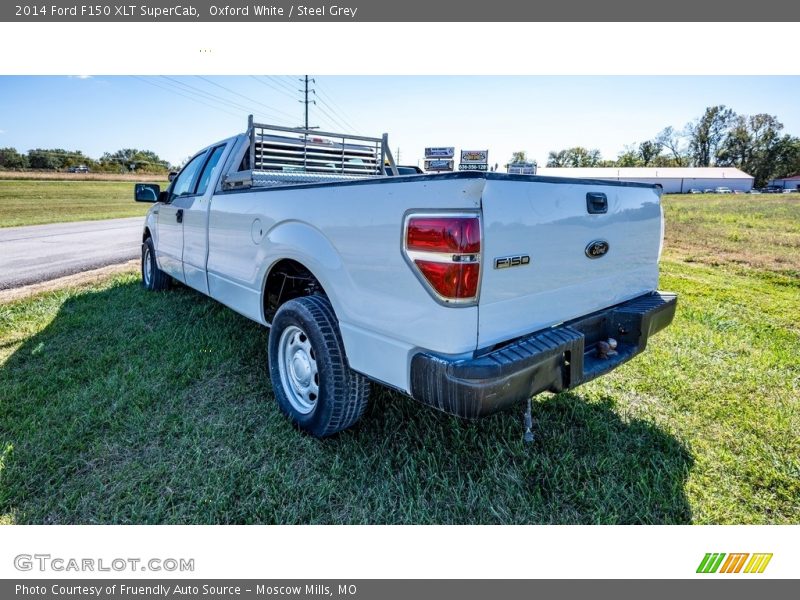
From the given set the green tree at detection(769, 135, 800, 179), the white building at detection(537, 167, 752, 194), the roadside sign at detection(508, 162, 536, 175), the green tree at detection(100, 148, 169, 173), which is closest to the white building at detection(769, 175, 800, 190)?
the green tree at detection(769, 135, 800, 179)

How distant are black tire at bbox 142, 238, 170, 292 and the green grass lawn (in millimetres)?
12424

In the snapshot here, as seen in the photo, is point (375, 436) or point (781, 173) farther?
point (781, 173)

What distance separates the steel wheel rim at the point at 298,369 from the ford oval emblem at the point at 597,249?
5.35 feet

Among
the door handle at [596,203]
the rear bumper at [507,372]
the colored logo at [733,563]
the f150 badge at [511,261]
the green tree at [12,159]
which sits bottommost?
the colored logo at [733,563]

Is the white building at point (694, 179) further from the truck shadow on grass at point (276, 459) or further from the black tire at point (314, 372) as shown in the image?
the black tire at point (314, 372)

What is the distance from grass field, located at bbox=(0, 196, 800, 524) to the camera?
218cm

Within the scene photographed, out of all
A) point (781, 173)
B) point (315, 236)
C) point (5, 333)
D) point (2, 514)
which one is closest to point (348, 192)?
point (315, 236)

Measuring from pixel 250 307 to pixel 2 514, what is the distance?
66.3 inches

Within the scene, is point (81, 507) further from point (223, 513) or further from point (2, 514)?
point (223, 513)

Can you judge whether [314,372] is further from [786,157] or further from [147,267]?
[786,157]

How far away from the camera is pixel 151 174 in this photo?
40438 mm

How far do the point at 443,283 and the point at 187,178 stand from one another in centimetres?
400

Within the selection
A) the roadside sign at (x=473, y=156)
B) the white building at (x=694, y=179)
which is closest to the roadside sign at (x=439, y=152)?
the roadside sign at (x=473, y=156)

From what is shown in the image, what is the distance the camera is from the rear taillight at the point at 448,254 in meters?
1.79
